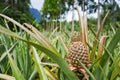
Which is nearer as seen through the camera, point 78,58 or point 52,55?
point 52,55

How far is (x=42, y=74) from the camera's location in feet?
2.90

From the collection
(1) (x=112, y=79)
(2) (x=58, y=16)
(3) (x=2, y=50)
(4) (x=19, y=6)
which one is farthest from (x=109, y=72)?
(2) (x=58, y=16)

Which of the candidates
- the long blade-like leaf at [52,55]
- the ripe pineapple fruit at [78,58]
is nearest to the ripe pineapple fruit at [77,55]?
the ripe pineapple fruit at [78,58]

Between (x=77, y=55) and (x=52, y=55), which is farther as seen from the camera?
(x=77, y=55)

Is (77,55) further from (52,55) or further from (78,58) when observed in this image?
(52,55)

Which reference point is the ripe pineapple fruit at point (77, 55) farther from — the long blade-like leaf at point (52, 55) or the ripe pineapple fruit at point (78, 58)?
the long blade-like leaf at point (52, 55)

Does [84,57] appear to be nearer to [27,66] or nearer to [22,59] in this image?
[27,66]

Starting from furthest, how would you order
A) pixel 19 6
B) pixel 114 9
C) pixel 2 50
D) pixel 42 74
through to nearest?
pixel 114 9, pixel 19 6, pixel 2 50, pixel 42 74

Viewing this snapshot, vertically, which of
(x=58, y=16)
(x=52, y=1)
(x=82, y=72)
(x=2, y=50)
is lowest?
(x=58, y=16)

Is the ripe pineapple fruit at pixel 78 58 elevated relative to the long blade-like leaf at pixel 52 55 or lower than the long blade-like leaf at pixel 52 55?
lower

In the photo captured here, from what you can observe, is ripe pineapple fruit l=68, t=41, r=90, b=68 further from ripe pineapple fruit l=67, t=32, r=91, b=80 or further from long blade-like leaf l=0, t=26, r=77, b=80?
long blade-like leaf l=0, t=26, r=77, b=80

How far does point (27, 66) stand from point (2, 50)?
0.47m

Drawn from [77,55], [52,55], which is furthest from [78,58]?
[52,55]

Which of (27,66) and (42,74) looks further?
(27,66)
